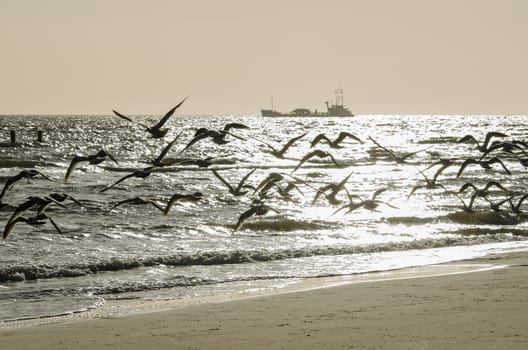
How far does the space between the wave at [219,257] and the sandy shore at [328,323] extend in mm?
4947

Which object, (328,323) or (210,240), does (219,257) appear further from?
(328,323)

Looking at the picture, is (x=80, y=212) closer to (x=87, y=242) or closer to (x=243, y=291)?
(x=87, y=242)

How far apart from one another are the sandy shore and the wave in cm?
495

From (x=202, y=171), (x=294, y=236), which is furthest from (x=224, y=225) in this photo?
(x=202, y=171)

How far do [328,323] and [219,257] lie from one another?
346 inches

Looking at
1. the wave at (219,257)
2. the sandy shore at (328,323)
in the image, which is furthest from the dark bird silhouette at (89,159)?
the wave at (219,257)

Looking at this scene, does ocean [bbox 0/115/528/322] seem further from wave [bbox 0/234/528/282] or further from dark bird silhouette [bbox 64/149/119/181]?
dark bird silhouette [bbox 64/149/119/181]

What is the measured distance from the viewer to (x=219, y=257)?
18.9 metres

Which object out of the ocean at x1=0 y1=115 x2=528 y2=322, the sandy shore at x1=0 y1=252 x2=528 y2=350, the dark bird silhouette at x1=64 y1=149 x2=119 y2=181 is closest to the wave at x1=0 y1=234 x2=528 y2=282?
the ocean at x1=0 y1=115 x2=528 y2=322

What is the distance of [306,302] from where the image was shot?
12.2 meters

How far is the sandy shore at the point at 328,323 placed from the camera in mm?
9023

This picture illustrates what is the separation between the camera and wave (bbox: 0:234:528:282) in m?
16.7

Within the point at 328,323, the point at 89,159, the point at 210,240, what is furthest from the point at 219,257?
the point at 328,323

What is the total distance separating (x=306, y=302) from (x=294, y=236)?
1142 cm
